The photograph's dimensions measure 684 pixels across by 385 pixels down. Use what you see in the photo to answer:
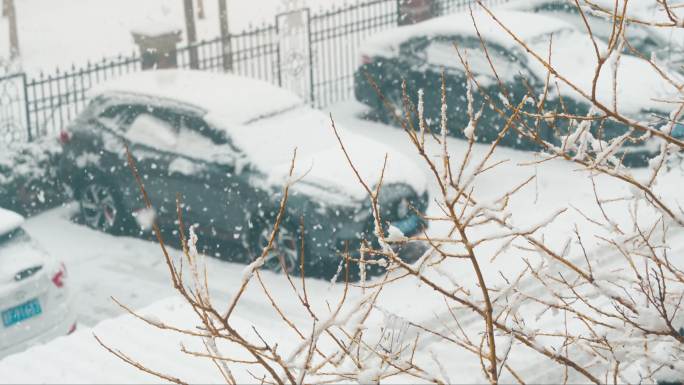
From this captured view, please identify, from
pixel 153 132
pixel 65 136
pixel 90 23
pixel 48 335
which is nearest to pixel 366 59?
pixel 153 132

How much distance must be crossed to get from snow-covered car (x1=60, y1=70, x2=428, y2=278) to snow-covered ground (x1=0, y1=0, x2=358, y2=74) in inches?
317

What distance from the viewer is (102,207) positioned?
35.6 feet

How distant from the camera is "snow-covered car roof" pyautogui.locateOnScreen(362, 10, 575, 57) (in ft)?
42.8

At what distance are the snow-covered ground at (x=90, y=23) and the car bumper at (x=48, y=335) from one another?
1134 cm

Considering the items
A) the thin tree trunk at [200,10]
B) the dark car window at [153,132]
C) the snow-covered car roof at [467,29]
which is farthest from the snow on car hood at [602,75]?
the thin tree trunk at [200,10]

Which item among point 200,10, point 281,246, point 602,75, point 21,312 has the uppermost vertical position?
point 602,75

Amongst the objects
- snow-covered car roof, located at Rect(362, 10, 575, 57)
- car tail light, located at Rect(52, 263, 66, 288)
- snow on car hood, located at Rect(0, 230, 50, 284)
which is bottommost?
car tail light, located at Rect(52, 263, 66, 288)

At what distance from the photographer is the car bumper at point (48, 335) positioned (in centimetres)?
723

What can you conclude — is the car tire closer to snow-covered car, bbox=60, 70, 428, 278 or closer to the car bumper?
snow-covered car, bbox=60, 70, 428, 278

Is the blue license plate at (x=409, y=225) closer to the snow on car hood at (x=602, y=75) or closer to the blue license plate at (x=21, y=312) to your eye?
the snow on car hood at (x=602, y=75)

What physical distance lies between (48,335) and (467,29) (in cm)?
719

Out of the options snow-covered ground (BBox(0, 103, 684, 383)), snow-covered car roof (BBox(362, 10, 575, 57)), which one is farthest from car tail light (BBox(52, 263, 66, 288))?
snow-covered car roof (BBox(362, 10, 575, 57))

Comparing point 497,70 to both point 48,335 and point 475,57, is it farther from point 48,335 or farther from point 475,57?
point 48,335

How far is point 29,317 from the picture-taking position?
7.31 meters
